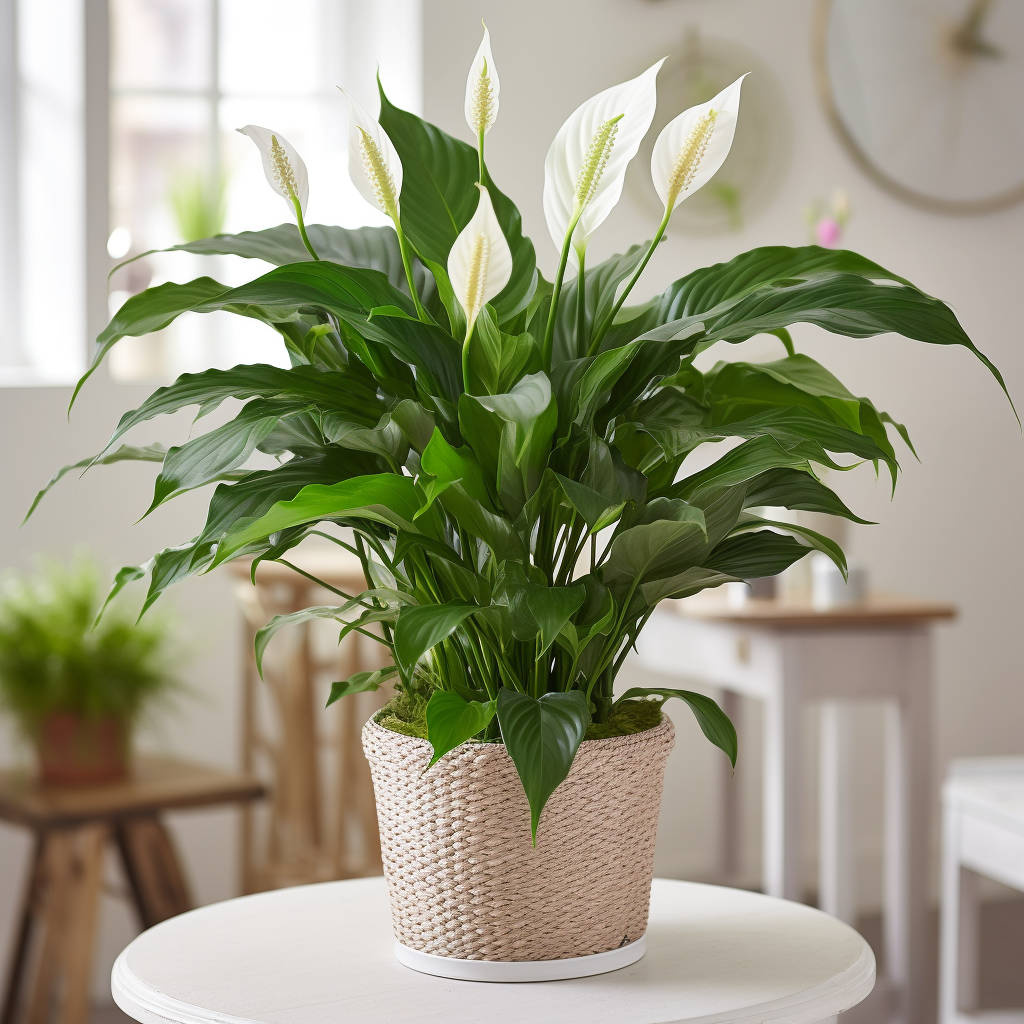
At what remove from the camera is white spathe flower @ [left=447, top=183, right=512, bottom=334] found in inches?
32.3

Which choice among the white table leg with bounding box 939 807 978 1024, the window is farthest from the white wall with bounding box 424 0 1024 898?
the white table leg with bounding box 939 807 978 1024

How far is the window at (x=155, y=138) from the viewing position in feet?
8.73

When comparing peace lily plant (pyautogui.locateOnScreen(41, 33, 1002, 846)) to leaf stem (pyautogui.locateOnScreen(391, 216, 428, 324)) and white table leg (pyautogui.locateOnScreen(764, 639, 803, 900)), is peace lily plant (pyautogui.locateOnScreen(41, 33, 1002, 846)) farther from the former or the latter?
white table leg (pyautogui.locateOnScreen(764, 639, 803, 900))

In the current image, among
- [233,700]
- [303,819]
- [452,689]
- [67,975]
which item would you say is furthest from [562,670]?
A: [233,700]

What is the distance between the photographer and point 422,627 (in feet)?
2.67

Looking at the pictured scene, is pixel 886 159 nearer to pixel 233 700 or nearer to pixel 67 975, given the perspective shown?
pixel 233 700

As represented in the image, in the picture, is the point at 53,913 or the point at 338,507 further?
the point at 53,913

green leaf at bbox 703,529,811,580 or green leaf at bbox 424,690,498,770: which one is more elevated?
green leaf at bbox 703,529,811,580

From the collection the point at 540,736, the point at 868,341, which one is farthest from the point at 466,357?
the point at 868,341

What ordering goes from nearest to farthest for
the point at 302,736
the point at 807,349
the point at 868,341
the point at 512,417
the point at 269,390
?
1. the point at 512,417
2. the point at 269,390
3. the point at 302,736
4. the point at 807,349
5. the point at 868,341

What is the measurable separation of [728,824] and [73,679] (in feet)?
4.65

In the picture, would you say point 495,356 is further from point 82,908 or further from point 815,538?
point 82,908

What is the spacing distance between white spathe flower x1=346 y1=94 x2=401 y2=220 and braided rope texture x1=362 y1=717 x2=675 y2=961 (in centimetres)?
34

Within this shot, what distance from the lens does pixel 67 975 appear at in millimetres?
2125
